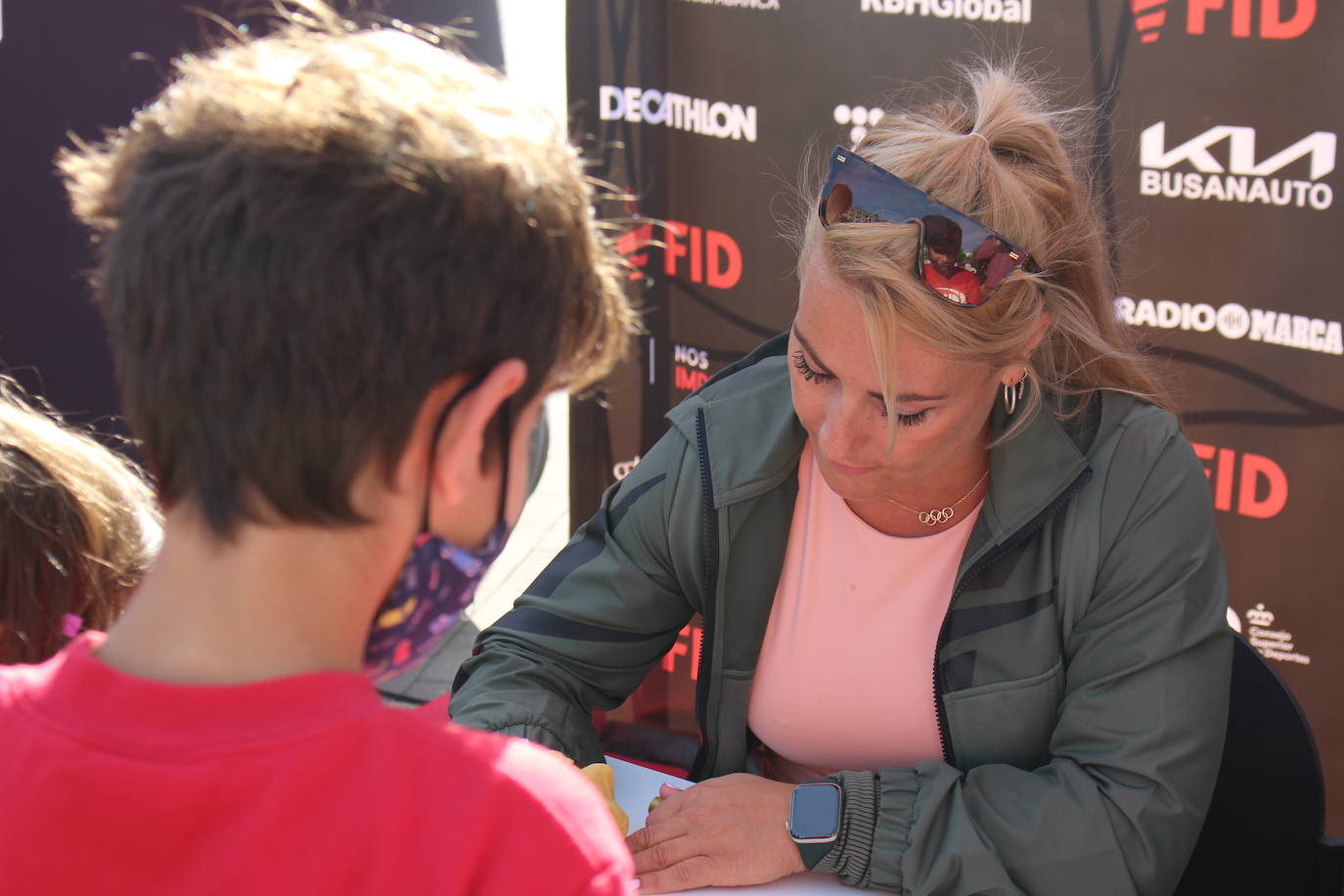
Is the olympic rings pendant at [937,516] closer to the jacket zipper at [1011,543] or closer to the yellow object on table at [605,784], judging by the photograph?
the jacket zipper at [1011,543]

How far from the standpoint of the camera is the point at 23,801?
0.67 meters

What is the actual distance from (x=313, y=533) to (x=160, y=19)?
2.46 metres

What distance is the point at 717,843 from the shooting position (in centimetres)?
144

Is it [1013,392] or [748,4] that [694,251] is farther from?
[1013,392]

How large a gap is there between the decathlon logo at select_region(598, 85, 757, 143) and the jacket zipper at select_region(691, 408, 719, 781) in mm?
1089

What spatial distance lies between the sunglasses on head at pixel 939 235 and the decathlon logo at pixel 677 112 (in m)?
1.14

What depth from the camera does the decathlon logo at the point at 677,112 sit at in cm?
266

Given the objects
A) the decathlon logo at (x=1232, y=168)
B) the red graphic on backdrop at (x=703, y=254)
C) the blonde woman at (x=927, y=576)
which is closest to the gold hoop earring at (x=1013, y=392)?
the blonde woman at (x=927, y=576)

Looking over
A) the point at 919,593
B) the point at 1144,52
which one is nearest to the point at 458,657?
the point at 919,593

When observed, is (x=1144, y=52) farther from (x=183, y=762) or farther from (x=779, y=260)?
(x=183, y=762)

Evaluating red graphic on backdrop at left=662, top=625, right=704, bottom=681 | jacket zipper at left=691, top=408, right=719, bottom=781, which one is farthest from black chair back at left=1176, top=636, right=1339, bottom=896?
red graphic on backdrop at left=662, top=625, right=704, bottom=681

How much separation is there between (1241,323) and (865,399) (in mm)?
1156

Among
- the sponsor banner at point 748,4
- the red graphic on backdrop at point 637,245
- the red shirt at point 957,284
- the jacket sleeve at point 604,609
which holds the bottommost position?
the jacket sleeve at point 604,609

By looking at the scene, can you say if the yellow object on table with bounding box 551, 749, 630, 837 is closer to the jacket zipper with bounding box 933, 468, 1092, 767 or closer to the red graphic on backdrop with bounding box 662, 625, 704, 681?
the jacket zipper with bounding box 933, 468, 1092, 767
